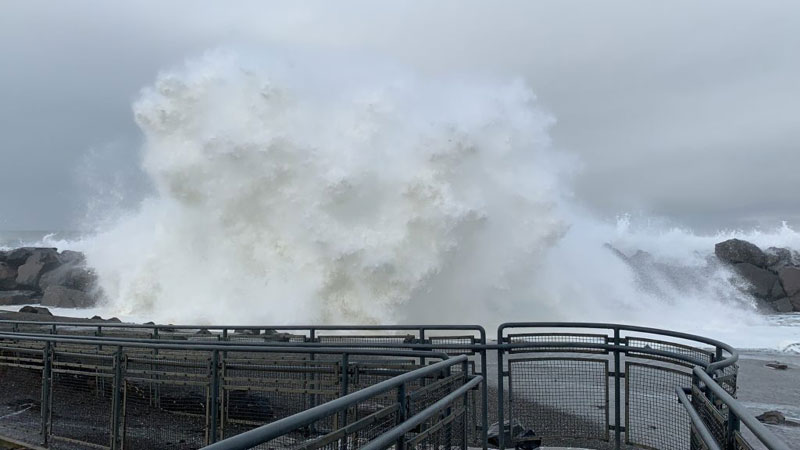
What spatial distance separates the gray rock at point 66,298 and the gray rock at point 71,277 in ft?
4.28

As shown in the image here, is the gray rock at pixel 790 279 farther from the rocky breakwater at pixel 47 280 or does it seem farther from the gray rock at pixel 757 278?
the rocky breakwater at pixel 47 280

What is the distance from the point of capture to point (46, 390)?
6.57 m

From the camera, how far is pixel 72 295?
Result: 32.1 metres

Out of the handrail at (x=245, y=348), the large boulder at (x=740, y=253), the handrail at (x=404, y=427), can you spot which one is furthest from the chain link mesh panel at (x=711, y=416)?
the large boulder at (x=740, y=253)

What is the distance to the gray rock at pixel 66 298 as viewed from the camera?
1248 inches

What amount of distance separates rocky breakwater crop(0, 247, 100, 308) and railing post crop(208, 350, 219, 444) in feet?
96.1

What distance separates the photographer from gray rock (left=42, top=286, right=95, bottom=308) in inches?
1248

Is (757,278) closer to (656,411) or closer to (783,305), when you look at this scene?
(783,305)

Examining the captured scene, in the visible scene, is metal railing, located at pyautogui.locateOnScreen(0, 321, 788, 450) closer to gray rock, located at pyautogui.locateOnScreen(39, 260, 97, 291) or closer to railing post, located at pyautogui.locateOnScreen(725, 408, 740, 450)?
railing post, located at pyautogui.locateOnScreen(725, 408, 740, 450)

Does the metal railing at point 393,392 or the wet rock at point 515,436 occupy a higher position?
the metal railing at point 393,392

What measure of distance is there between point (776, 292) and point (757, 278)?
56.2 inches

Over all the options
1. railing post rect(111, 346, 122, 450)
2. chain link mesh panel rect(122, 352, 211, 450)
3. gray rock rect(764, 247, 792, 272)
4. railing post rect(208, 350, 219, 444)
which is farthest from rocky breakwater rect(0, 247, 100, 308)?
gray rock rect(764, 247, 792, 272)

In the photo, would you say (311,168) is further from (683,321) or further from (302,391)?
(683,321)

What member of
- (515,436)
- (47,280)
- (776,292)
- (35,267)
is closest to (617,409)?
(515,436)
